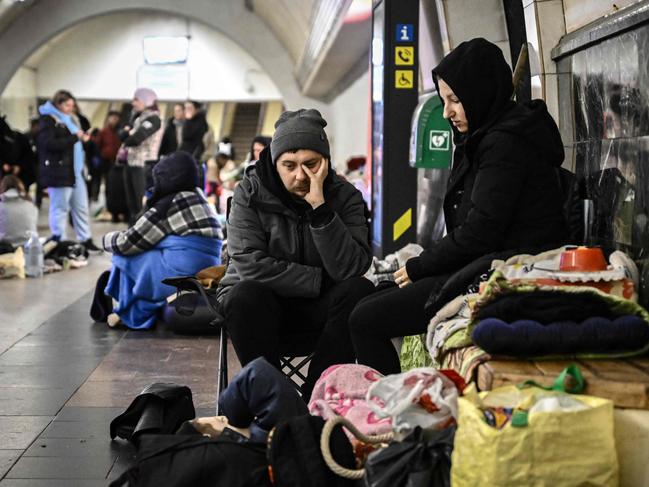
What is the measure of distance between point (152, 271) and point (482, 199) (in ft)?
12.7

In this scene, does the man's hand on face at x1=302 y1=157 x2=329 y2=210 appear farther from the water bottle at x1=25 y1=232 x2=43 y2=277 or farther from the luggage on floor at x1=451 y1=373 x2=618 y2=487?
the water bottle at x1=25 y1=232 x2=43 y2=277

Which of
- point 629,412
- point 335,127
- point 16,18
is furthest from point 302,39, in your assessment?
point 629,412

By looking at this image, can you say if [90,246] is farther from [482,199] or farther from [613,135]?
[482,199]

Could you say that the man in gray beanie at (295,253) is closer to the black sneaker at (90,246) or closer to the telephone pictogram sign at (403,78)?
the telephone pictogram sign at (403,78)

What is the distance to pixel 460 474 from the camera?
2791 mm

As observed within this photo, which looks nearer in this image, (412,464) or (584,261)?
(412,464)

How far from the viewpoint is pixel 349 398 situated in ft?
11.7

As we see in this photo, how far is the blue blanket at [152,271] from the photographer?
7.34 meters

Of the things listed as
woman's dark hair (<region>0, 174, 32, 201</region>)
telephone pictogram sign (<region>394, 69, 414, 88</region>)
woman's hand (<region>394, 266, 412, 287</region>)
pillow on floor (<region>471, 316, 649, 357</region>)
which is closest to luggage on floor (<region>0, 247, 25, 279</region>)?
woman's dark hair (<region>0, 174, 32, 201</region>)

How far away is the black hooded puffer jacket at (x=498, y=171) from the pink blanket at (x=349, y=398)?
630mm

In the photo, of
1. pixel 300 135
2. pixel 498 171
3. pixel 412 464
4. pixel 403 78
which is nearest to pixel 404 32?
pixel 403 78

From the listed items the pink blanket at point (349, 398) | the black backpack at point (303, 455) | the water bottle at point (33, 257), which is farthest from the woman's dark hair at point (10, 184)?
the black backpack at point (303, 455)

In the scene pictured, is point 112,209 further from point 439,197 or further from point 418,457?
point 418,457

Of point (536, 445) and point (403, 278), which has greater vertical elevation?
point (403, 278)
